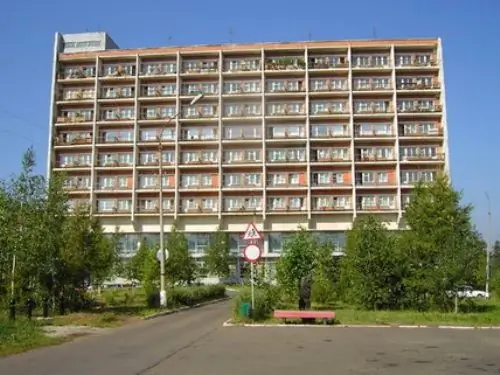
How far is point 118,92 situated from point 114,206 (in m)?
16.7

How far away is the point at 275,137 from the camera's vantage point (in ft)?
262

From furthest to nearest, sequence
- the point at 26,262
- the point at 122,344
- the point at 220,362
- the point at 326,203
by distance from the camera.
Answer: the point at 326,203
the point at 26,262
the point at 122,344
the point at 220,362

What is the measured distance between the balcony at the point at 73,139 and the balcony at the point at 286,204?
2772 cm

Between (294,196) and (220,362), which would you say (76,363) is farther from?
(294,196)

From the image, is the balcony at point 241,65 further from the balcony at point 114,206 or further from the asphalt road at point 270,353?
the asphalt road at point 270,353

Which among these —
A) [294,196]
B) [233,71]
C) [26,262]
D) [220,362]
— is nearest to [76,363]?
[220,362]

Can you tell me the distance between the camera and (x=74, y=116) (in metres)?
83.3

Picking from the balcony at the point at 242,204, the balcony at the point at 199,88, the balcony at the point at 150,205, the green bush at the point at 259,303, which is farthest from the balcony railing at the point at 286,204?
the green bush at the point at 259,303

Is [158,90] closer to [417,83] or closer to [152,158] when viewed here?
[152,158]

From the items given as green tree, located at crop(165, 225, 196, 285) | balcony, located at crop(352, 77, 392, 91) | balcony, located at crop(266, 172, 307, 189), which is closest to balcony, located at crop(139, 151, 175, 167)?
balcony, located at crop(266, 172, 307, 189)

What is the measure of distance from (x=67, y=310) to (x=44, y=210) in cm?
465

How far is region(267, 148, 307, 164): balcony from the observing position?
3108 inches

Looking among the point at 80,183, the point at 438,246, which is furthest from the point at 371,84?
the point at 438,246

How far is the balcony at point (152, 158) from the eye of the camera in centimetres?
8044
